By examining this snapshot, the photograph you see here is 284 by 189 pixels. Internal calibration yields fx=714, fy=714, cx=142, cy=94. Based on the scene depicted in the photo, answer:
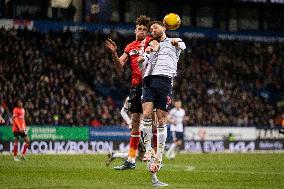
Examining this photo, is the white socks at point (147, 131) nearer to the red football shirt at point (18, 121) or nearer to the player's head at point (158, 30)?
the player's head at point (158, 30)

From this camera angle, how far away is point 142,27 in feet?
52.5

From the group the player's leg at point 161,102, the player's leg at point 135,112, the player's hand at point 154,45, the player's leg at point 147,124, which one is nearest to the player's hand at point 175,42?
the player's hand at point 154,45

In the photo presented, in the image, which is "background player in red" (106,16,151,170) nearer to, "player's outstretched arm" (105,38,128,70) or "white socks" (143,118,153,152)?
"player's outstretched arm" (105,38,128,70)

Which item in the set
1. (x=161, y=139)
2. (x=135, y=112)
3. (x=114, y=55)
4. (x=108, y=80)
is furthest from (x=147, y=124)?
(x=108, y=80)

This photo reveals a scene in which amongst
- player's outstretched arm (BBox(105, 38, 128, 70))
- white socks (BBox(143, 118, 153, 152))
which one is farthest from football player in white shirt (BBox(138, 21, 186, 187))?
player's outstretched arm (BBox(105, 38, 128, 70))

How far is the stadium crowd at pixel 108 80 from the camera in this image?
36000 millimetres

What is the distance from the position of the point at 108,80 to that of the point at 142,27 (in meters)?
25.3

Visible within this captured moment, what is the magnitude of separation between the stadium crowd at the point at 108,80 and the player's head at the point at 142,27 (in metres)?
19.0

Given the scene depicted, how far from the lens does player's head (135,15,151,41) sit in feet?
52.0

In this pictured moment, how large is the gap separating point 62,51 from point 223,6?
49.2 ft

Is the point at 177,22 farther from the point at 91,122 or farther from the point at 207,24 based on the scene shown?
the point at 207,24

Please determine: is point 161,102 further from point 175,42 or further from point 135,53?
point 135,53

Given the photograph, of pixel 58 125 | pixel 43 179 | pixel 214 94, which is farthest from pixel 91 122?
pixel 43 179

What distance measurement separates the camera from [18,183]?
13750 mm
